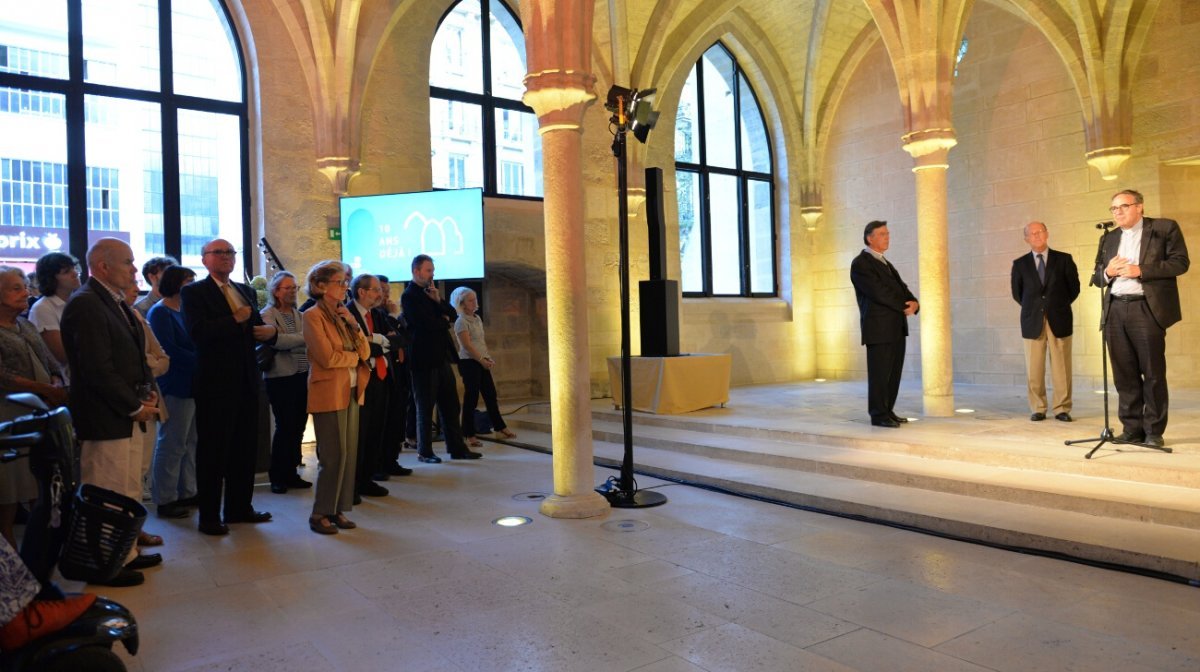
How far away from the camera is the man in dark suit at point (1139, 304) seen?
16.0ft

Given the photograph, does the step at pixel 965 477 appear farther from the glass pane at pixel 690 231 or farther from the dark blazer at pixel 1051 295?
the glass pane at pixel 690 231

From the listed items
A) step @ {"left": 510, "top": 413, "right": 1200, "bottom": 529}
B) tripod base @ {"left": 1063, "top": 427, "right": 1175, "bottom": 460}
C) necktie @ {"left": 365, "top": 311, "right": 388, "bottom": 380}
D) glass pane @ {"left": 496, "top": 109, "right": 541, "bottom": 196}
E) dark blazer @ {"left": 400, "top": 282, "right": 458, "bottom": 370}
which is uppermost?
glass pane @ {"left": 496, "top": 109, "right": 541, "bottom": 196}

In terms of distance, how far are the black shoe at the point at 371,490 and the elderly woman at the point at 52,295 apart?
187cm

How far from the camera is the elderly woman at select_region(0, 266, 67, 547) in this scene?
3.52m

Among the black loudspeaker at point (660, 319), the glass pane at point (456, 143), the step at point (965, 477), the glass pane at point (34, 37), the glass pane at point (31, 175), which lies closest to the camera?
the step at point (965, 477)

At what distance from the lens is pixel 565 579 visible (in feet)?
11.4

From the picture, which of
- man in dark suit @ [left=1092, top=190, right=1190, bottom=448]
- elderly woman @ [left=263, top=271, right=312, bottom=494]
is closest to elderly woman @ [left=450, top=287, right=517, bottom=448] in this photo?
elderly woman @ [left=263, top=271, right=312, bottom=494]

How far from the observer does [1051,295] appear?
6477 millimetres

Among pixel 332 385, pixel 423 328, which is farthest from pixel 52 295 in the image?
pixel 423 328

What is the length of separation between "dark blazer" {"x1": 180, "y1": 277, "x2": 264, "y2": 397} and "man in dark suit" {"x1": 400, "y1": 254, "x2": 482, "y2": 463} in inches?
78.8

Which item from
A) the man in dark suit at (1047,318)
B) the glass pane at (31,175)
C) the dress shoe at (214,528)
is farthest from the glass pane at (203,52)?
the man in dark suit at (1047,318)

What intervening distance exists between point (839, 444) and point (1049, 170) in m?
5.88

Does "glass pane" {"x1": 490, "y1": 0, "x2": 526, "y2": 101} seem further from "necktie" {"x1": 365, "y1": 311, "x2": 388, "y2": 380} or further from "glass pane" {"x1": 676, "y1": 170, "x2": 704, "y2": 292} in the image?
"necktie" {"x1": 365, "y1": 311, "x2": 388, "y2": 380}

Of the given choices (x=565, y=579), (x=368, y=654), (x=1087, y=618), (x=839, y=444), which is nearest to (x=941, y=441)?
(x=839, y=444)
